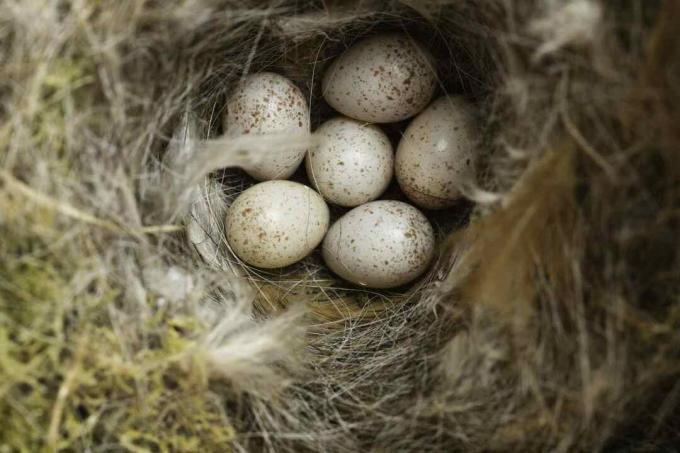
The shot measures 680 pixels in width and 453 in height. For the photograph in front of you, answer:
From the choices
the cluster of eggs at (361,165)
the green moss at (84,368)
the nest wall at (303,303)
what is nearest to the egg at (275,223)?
the cluster of eggs at (361,165)

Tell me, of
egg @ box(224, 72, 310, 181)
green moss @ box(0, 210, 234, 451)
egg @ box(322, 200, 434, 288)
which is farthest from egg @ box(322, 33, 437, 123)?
green moss @ box(0, 210, 234, 451)

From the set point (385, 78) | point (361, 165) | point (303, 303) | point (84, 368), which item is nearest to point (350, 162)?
point (361, 165)

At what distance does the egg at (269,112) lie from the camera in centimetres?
145

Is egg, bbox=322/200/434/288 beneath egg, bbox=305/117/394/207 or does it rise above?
beneath

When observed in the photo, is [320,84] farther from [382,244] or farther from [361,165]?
[382,244]

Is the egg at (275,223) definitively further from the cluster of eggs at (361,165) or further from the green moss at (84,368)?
the green moss at (84,368)

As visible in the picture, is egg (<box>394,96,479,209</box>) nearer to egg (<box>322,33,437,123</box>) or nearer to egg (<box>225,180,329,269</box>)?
egg (<box>322,33,437,123</box>)

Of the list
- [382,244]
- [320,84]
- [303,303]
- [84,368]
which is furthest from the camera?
[320,84]

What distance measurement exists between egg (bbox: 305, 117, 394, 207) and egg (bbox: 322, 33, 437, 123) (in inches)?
2.2

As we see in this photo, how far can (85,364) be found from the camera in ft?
3.52

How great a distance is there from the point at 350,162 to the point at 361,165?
0.10ft

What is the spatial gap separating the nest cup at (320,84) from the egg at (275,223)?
92mm

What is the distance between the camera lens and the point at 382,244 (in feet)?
4.73

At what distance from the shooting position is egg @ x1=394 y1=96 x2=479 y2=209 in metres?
1.42
